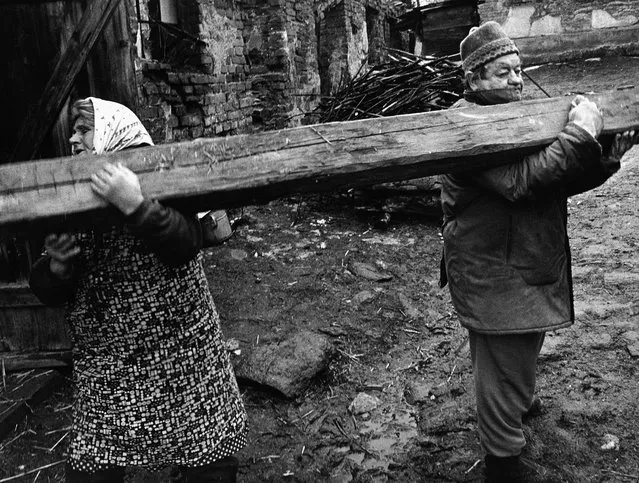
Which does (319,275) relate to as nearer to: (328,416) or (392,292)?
(392,292)

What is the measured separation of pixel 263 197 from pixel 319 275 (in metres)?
3.08

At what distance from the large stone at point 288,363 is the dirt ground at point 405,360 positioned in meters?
0.10

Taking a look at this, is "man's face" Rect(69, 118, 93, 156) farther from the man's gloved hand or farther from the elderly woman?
the man's gloved hand

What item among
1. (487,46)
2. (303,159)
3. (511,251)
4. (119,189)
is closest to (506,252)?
(511,251)

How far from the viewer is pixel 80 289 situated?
2.07 m

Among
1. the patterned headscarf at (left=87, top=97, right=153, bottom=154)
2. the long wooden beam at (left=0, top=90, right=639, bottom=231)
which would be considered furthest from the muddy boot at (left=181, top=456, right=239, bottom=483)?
the patterned headscarf at (left=87, top=97, right=153, bottom=154)

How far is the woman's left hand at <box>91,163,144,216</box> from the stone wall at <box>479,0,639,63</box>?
17.9ft

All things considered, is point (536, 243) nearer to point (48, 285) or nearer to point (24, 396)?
point (48, 285)

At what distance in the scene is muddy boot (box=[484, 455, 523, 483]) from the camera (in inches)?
92.5

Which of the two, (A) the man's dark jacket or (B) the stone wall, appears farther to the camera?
(B) the stone wall

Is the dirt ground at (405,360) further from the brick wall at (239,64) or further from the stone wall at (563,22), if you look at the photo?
the brick wall at (239,64)

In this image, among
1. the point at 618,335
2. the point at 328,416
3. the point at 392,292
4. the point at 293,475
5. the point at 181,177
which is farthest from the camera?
the point at 392,292

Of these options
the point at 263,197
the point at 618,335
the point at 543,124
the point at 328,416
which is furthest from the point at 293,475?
the point at 618,335

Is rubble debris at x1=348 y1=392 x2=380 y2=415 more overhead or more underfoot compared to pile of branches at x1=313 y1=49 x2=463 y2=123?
more underfoot
